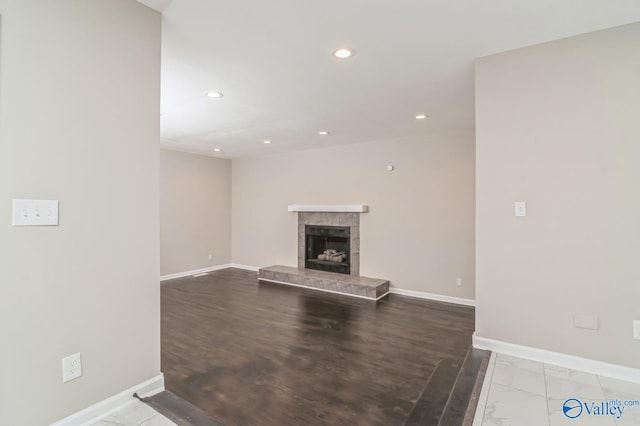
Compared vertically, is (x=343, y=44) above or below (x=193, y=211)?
above

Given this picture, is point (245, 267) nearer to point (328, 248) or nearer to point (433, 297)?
point (328, 248)

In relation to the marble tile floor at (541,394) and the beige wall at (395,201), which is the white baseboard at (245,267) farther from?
the marble tile floor at (541,394)

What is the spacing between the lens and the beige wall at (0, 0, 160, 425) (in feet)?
4.63

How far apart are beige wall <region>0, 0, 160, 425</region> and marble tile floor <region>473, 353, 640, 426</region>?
2.15 meters

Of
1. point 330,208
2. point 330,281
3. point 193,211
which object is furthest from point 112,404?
point 193,211

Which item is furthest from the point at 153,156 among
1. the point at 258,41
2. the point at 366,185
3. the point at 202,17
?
the point at 366,185

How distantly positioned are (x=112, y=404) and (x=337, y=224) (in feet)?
14.1

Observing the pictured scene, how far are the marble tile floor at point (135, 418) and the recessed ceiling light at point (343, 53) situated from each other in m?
2.64

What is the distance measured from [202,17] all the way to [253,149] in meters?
4.11

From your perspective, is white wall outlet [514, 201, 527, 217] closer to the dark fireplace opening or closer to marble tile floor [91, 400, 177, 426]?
marble tile floor [91, 400, 177, 426]

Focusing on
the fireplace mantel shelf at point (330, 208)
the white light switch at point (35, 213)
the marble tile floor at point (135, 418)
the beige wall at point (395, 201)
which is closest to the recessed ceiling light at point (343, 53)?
the white light switch at point (35, 213)

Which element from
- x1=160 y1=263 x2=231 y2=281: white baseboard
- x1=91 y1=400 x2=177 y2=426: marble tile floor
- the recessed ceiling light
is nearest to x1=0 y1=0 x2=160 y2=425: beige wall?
x1=91 y1=400 x2=177 y2=426: marble tile floor

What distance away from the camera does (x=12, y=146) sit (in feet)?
4.60

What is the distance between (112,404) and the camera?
173 centimetres
